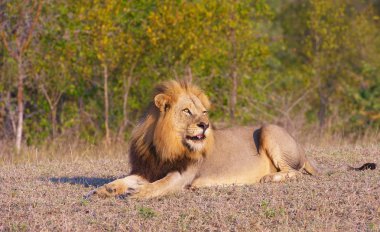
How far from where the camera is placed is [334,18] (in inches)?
880

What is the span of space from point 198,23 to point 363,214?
Answer: 1048 centimetres

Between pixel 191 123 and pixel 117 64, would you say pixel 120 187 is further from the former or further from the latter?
pixel 117 64

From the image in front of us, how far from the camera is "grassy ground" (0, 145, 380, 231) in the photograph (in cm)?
604

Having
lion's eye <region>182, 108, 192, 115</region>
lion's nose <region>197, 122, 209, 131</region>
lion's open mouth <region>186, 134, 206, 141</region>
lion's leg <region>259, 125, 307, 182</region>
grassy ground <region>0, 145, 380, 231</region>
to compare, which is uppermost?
lion's eye <region>182, 108, 192, 115</region>

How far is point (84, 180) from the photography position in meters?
8.42

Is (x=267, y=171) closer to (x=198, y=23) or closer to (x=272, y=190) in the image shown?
(x=272, y=190)

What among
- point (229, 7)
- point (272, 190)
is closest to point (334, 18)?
point (229, 7)

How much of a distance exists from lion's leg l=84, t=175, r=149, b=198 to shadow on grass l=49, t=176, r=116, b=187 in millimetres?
792

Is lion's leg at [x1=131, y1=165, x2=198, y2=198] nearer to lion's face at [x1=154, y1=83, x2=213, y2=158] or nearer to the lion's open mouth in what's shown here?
lion's face at [x1=154, y1=83, x2=213, y2=158]

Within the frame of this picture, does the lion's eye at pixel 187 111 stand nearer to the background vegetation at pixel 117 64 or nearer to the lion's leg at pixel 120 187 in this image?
the lion's leg at pixel 120 187

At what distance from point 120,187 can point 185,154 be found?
69cm

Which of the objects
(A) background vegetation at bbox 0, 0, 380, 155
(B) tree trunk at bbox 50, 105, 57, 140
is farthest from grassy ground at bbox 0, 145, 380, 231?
(B) tree trunk at bbox 50, 105, 57, 140

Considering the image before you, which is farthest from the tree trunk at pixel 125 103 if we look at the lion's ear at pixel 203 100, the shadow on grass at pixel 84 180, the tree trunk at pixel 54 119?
the lion's ear at pixel 203 100

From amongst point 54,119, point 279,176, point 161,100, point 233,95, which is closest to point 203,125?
point 161,100
